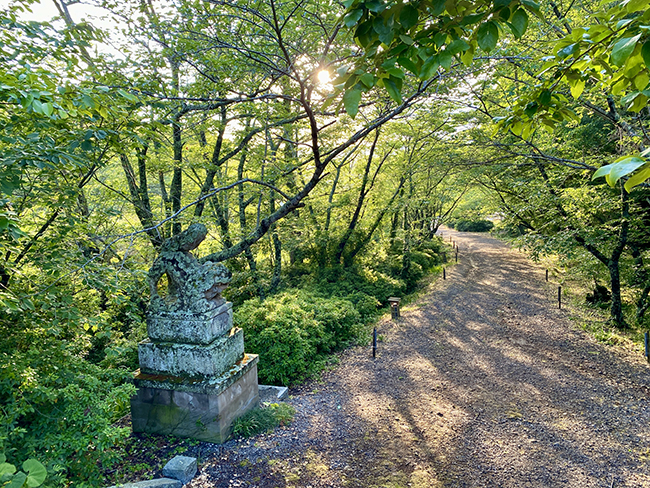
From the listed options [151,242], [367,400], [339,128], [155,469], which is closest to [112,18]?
[151,242]

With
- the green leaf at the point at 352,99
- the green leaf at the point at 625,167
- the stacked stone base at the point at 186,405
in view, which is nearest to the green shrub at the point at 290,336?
the stacked stone base at the point at 186,405

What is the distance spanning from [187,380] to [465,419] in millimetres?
4126

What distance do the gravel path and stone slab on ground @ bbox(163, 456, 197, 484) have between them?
0.42 feet

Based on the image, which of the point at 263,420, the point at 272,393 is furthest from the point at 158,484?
the point at 272,393

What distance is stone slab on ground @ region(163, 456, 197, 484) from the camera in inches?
134

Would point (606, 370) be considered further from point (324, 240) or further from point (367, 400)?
point (324, 240)

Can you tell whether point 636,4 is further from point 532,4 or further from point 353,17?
point 353,17

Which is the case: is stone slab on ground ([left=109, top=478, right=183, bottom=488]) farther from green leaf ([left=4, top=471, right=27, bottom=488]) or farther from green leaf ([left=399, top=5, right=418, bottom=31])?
green leaf ([left=399, top=5, right=418, bottom=31])

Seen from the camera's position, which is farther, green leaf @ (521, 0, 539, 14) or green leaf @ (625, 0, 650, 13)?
green leaf @ (521, 0, 539, 14)

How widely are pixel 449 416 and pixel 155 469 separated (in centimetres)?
413

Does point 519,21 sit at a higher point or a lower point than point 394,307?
higher

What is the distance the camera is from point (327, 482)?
3691 millimetres

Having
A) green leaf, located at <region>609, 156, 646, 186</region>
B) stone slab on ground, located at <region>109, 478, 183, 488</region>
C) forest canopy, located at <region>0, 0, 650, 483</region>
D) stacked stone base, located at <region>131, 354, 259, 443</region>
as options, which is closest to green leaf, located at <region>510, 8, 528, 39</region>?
forest canopy, located at <region>0, 0, 650, 483</region>

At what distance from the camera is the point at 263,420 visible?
4504 millimetres
